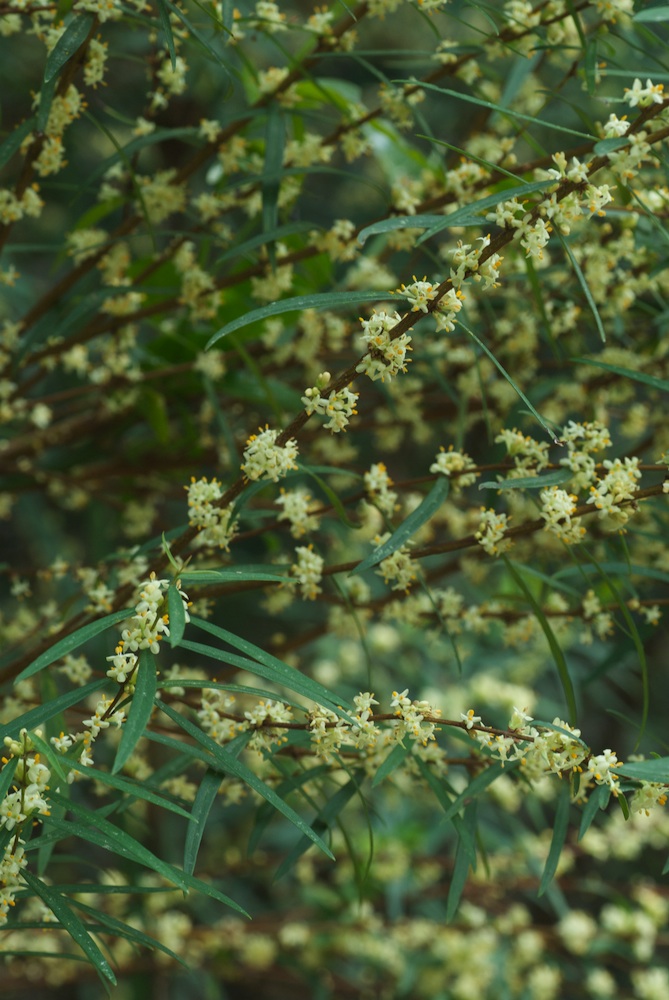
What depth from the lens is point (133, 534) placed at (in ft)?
4.41

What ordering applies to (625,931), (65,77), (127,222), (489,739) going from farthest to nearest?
1. (625,931)
2. (127,222)
3. (65,77)
4. (489,739)

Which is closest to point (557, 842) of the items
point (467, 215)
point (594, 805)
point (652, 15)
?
point (594, 805)

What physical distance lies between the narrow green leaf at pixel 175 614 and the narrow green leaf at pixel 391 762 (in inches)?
6.8

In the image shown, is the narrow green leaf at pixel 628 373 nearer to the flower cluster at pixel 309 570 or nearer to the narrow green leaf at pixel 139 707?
the flower cluster at pixel 309 570

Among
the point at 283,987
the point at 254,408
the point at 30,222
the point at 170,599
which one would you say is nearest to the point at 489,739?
the point at 170,599

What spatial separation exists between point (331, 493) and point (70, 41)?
362mm

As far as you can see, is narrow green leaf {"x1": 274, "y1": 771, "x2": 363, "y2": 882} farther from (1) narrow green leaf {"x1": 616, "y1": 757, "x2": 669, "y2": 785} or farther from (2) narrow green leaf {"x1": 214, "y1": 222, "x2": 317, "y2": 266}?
(2) narrow green leaf {"x1": 214, "y1": 222, "x2": 317, "y2": 266}

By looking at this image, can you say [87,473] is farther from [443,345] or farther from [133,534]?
[443,345]

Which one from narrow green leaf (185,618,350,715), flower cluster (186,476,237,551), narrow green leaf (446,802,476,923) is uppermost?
flower cluster (186,476,237,551)

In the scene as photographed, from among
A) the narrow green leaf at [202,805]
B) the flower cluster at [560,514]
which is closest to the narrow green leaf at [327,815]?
the narrow green leaf at [202,805]

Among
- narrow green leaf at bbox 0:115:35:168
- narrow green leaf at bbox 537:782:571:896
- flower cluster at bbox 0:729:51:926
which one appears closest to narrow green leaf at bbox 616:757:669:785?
narrow green leaf at bbox 537:782:571:896

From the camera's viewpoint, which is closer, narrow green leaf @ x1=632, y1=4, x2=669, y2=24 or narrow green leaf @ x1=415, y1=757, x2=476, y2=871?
narrow green leaf @ x1=632, y1=4, x2=669, y2=24

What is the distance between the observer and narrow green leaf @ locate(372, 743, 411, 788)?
639mm

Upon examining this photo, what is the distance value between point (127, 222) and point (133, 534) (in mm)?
475
